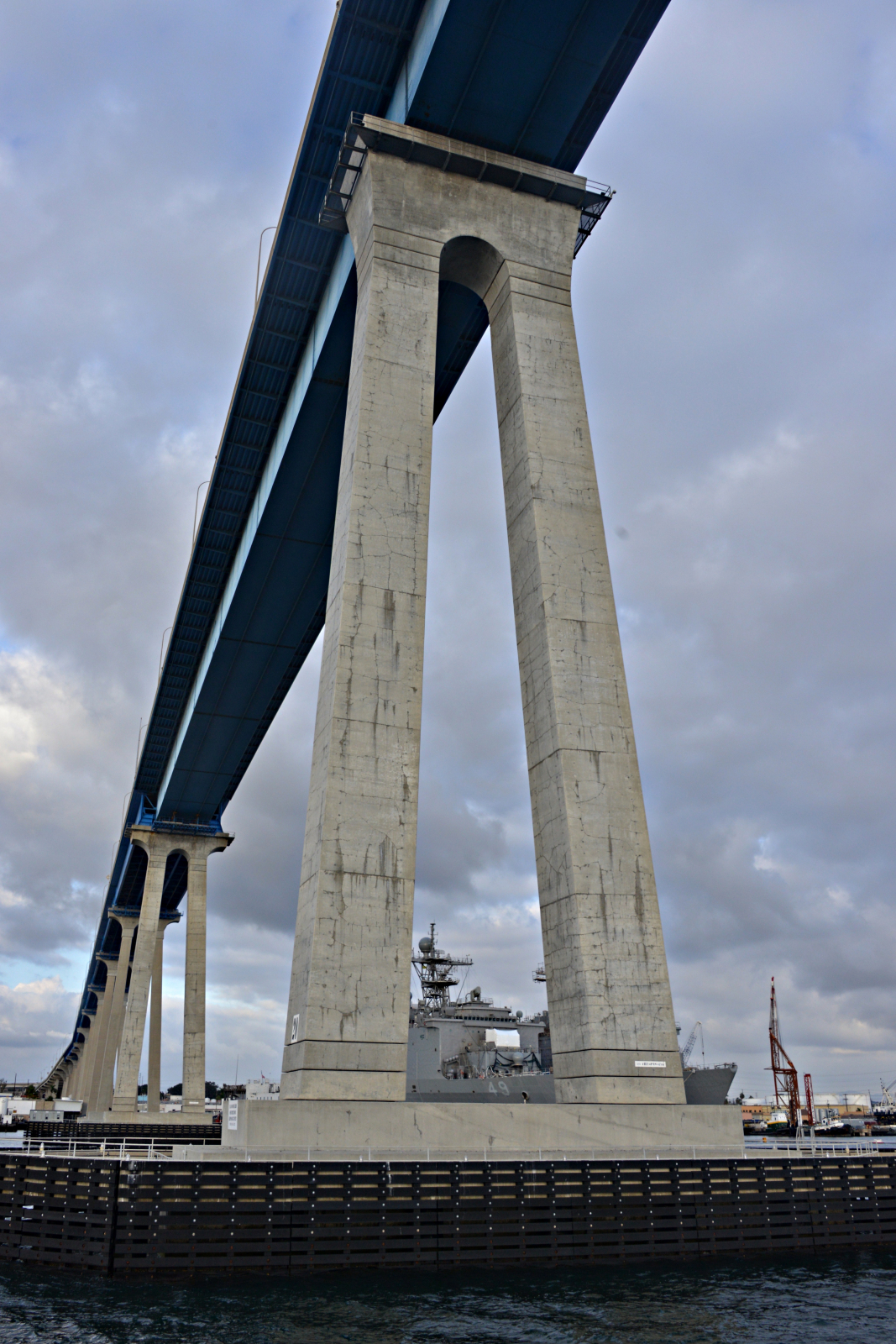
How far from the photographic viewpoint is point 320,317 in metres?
34.8

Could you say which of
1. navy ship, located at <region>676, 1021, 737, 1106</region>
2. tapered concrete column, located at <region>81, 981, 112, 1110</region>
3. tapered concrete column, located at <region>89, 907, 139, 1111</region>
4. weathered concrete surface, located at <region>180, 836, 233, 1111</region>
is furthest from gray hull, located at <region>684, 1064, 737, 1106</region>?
tapered concrete column, located at <region>81, 981, 112, 1110</region>

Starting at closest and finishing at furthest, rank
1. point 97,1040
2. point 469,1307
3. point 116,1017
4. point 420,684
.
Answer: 1. point 469,1307
2. point 420,684
3. point 116,1017
4. point 97,1040

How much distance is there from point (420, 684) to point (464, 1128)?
411 inches

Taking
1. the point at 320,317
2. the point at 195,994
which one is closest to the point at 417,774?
the point at 320,317

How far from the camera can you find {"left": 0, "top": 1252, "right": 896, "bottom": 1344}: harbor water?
13.5 m

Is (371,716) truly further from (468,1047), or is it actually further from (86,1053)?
(86,1053)

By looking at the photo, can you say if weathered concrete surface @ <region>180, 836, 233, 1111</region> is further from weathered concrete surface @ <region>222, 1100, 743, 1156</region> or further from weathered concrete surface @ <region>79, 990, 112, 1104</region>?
weathered concrete surface @ <region>222, 1100, 743, 1156</region>

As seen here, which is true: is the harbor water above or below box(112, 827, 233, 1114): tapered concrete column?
below

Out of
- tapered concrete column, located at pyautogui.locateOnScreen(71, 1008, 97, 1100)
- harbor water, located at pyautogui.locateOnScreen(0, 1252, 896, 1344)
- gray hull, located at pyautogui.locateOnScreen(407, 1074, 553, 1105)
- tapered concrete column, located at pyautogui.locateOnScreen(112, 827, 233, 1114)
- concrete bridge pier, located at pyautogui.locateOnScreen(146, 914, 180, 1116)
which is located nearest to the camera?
harbor water, located at pyautogui.locateOnScreen(0, 1252, 896, 1344)

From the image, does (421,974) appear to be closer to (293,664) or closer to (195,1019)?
(195,1019)

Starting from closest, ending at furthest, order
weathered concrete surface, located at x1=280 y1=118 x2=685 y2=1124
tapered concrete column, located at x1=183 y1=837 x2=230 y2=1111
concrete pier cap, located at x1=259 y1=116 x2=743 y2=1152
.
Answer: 1. concrete pier cap, located at x1=259 y1=116 x2=743 y2=1152
2. weathered concrete surface, located at x1=280 y1=118 x2=685 y2=1124
3. tapered concrete column, located at x1=183 y1=837 x2=230 y2=1111

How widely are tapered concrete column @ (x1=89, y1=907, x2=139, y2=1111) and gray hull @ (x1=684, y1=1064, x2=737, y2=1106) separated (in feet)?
236

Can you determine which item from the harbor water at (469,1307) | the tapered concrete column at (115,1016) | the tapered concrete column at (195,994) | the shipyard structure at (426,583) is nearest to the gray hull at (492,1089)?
the shipyard structure at (426,583)

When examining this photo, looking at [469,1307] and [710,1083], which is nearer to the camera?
[469,1307]
